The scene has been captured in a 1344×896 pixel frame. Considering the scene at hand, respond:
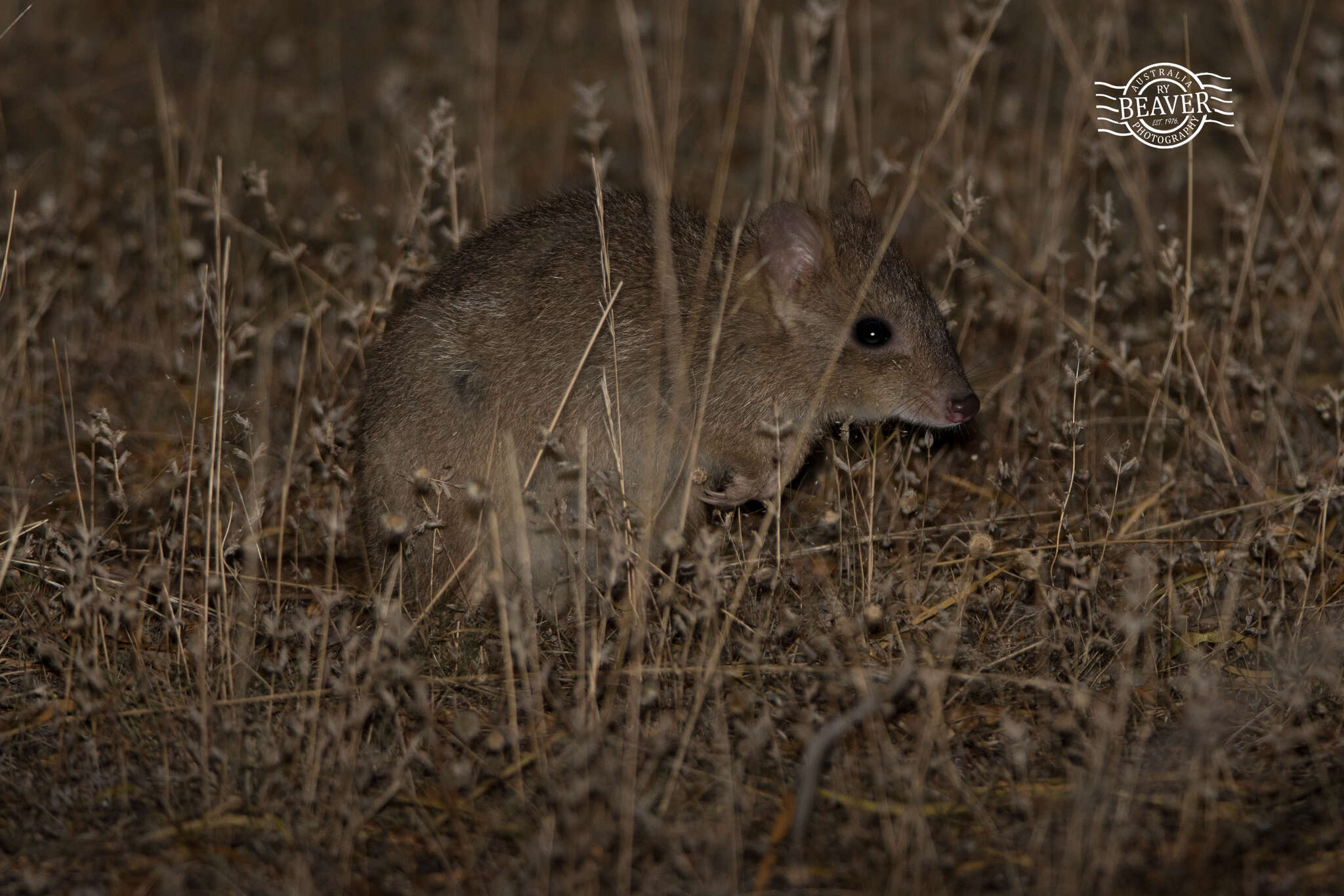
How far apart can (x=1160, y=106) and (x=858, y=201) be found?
174cm

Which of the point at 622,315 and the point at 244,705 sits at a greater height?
the point at 622,315

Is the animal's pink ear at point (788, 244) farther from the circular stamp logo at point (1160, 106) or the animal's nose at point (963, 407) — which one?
the circular stamp logo at point (1160, 106)

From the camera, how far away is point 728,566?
4.49 metres

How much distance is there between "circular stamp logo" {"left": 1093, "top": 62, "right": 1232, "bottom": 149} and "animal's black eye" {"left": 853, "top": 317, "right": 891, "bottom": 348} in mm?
1651

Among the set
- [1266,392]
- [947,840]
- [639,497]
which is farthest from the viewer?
[1266,392]

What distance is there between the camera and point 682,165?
26.0 feet

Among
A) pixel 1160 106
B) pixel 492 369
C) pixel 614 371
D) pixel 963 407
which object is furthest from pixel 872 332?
pixel 1160 106

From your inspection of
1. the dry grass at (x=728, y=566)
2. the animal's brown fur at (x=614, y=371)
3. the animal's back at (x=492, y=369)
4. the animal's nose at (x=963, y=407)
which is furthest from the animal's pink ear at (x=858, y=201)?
the animal's nose at (x=963, y=407)

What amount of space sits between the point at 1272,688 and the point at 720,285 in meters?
2.04

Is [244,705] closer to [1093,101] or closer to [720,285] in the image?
[720,285]

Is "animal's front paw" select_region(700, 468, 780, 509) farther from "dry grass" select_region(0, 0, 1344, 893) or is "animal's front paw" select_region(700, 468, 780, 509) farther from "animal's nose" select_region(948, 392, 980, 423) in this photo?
"animal's nose" select_region(948, 392, 980, 423)

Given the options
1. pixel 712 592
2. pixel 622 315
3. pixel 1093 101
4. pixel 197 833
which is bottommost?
pixel 197 833

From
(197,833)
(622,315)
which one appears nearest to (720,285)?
(622,315)

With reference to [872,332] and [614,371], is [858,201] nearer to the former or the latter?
[872,332]
